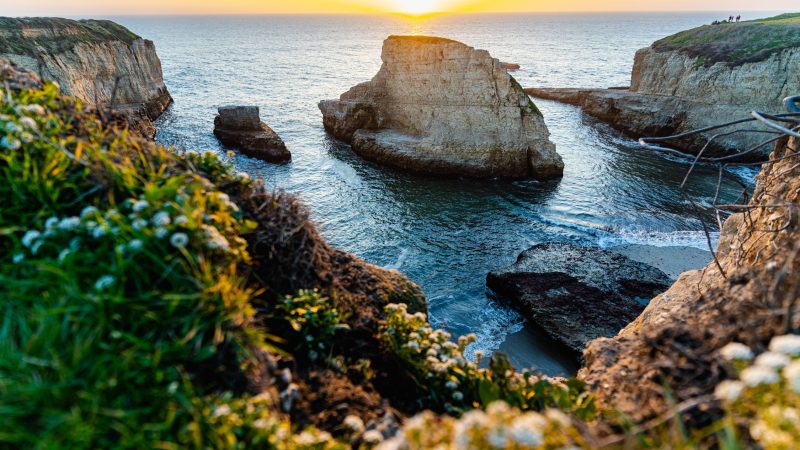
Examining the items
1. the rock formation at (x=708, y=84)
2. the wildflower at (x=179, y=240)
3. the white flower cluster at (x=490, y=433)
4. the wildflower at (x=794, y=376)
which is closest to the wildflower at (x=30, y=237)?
the wildflower at (x=179, y=240)

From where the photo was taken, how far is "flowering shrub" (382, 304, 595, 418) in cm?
384

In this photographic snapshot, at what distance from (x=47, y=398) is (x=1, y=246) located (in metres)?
1.48

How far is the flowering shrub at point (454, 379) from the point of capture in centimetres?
384

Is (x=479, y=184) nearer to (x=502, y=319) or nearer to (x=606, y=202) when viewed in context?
(x=606, y=202)

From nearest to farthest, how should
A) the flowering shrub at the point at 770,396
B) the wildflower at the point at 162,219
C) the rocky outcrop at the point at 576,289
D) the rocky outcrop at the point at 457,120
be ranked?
1. the flowering shrub at the point at 770,396
2. the wildflower at the point at 162,219
3. the rocky outcrop at the point at 576,289
4. the rocky outcrop at the point at 457,120

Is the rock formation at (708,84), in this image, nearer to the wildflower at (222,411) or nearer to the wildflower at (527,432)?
the wildflower at (527,432)

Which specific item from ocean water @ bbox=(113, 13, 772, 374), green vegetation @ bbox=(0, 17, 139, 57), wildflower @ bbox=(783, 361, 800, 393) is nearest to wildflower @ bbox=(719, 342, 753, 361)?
wildflower @ bbox=(783, 361, 800, 393)

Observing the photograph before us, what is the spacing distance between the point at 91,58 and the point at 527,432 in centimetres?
3559

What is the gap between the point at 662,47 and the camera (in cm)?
3612

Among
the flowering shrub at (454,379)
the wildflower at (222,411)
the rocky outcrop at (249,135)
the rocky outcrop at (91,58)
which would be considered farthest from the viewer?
the rocky outcrop at (249,135)

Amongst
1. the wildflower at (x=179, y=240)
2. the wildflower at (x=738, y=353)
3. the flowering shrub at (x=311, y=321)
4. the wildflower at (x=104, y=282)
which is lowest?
the flowering shrub at (x=311, y=321)

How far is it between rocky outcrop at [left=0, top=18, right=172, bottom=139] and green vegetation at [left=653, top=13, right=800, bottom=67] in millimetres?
35150

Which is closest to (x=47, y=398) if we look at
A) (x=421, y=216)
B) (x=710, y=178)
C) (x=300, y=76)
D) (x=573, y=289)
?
(x=573, y=289)

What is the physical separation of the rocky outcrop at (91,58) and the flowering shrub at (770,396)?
72.8ft
